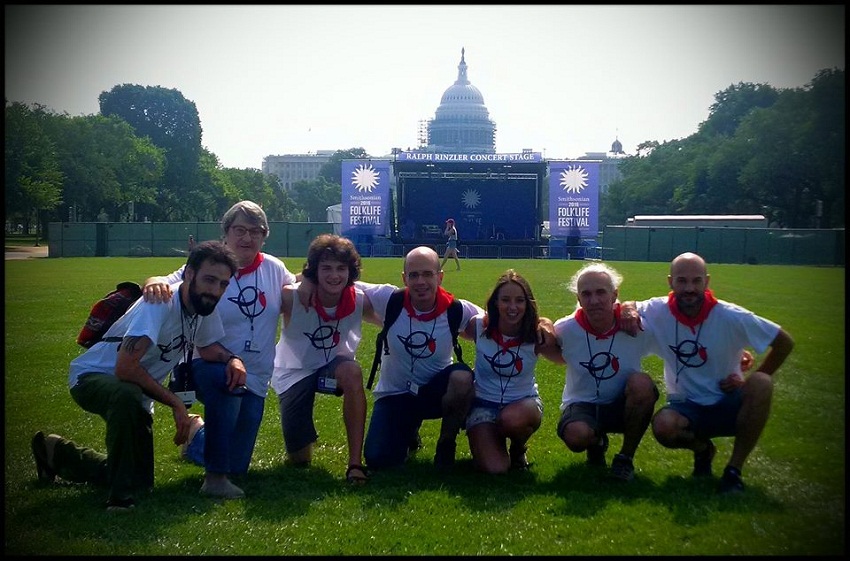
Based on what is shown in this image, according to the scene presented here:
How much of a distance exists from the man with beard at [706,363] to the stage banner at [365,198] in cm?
4279

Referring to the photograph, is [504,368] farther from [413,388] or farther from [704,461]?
[704,461]

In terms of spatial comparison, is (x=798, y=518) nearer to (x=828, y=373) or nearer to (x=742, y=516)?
(x=742, y=516)

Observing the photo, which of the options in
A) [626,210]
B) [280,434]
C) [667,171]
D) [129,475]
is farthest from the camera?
[626,210]

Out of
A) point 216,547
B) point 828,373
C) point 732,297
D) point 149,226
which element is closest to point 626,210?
point 149,226

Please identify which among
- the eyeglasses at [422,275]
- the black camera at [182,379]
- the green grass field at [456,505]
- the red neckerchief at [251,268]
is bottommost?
the green grass field at [456,505]

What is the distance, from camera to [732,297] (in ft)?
60.5

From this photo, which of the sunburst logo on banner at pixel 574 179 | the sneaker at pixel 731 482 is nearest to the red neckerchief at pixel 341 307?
the sneaker at pixel 731 482

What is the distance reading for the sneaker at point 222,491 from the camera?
5012 mm

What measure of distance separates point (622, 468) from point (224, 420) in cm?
234

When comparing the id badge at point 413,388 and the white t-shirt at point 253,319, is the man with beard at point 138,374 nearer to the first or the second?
the white t-shirt at point 253,319

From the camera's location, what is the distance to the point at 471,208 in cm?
4906

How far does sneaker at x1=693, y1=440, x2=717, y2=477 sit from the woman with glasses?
2693mm

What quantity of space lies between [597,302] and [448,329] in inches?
39.2

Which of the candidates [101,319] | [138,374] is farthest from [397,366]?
[101,319]
